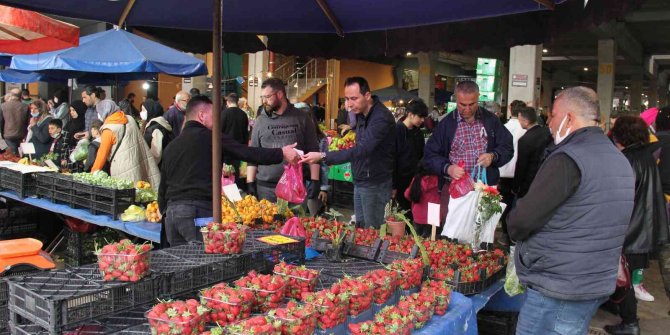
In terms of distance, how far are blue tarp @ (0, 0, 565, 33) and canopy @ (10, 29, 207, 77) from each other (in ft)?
10.4

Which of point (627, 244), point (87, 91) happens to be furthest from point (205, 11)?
point (87, 91)

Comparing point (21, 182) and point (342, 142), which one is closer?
point (21, 182)

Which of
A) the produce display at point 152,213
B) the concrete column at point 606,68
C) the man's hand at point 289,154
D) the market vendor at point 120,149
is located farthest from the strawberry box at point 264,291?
the concrete column at point 606,68

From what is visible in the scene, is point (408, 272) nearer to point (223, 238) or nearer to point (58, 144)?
point (223, 238)

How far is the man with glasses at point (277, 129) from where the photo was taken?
4844 millimetres

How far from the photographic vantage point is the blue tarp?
11.1 ft

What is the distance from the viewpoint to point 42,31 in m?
3.96

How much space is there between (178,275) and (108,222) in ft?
8.81

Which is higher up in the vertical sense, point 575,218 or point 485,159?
point 485,159

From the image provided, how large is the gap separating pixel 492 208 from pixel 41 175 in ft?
14.5

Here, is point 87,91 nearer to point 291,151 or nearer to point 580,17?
point 291,151

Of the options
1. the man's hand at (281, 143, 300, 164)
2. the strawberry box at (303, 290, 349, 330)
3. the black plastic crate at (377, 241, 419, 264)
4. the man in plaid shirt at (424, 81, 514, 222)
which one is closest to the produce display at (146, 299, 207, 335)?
the strawberry box at (303, 290, 349, 330)

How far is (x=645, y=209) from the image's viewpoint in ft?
13.7

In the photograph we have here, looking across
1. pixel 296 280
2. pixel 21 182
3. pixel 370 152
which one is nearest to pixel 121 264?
pixel 296 280
